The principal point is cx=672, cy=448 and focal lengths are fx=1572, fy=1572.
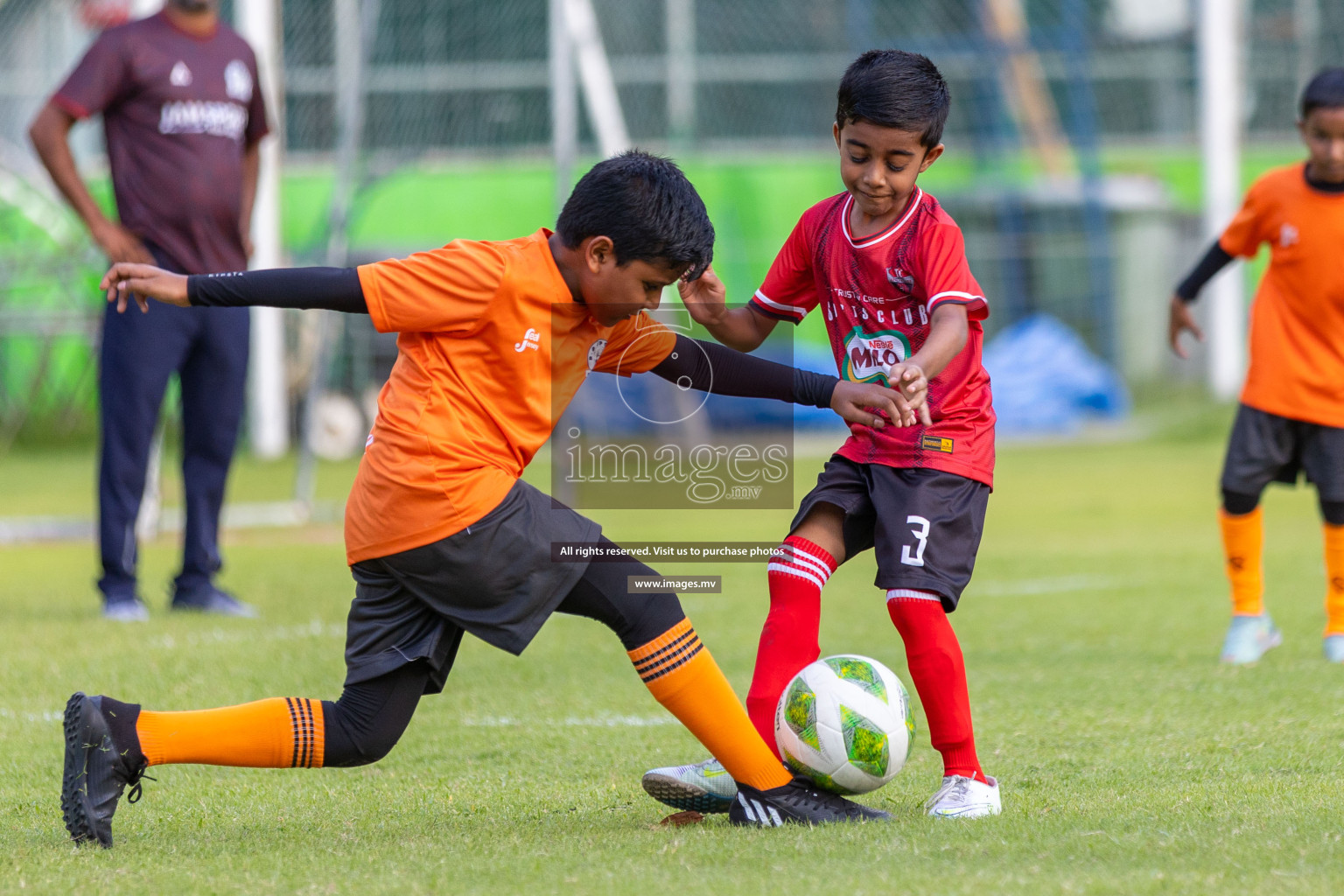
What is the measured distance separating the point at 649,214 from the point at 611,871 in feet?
4.00

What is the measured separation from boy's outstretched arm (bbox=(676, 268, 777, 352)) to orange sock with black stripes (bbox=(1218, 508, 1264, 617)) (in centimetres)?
228

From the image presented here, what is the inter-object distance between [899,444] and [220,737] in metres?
1.53

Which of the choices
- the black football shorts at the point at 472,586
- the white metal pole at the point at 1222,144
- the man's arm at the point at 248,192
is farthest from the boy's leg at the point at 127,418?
the white metal pole at the point at 1222,144

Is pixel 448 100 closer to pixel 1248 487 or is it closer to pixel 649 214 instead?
pixel 1248 487

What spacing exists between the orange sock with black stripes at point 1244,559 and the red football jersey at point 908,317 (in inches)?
83.4

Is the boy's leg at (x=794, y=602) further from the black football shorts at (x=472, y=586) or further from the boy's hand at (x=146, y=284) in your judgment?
the boy's hand at (x=146, y=284)

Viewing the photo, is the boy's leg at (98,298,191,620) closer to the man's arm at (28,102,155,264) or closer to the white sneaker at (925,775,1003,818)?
the man's arm at (28,102,155,264)

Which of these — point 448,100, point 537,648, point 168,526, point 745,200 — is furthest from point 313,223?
point 537,648

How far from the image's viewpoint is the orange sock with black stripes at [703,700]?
3125 mm

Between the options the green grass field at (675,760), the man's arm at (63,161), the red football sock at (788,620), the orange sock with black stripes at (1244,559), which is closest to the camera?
the green grass field at (675,760)

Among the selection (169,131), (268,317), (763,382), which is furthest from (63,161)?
(268,317)

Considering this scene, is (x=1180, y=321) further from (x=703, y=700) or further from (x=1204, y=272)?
(x=703, y=700)

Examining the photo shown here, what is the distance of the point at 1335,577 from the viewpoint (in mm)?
5207

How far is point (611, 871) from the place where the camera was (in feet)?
8.98
